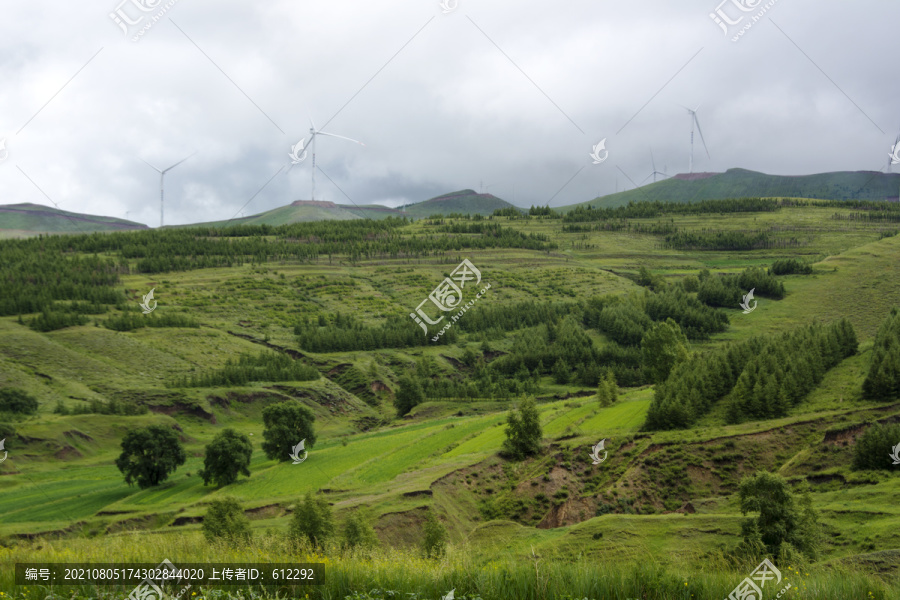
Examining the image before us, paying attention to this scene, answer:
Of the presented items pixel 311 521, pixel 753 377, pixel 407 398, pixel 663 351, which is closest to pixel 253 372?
pixel 407 398

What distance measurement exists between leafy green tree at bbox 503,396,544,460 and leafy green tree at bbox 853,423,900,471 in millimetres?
28231

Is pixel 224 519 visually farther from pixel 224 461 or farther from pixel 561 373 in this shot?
pixel 561 373

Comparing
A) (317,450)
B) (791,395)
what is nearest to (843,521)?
(791,395)

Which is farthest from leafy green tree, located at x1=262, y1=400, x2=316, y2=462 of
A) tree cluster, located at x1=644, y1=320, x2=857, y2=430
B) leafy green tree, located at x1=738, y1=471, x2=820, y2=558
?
leafy green tree, located at x1=738, y1=471, x2=820, y2=558

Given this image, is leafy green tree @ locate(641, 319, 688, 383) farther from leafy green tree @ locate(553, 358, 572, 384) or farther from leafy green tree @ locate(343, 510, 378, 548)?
leafy green tree @ locate(343, 510, 378, 548)

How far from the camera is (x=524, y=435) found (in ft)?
230

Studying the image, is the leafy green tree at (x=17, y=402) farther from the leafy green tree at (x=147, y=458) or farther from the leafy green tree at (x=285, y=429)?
the leafy green tree at (x=285, y=429)

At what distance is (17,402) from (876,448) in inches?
4820

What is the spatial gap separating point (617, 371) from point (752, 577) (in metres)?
145

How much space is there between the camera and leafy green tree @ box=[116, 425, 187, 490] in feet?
282

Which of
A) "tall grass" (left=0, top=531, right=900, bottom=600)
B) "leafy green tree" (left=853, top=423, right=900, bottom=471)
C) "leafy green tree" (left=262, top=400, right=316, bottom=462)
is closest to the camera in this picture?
"tall grass" (left=0, top=531, right=900, bottom=600)

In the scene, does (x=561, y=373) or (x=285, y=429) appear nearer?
(x=285, y=429)

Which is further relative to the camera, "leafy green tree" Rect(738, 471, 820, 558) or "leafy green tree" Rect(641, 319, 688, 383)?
"leafy green tree" Rect(641, 319, 688, 383)

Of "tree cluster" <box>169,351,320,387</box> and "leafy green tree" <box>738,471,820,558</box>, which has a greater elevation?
"tree cluster" <box>169,351,320,387</box>
